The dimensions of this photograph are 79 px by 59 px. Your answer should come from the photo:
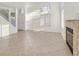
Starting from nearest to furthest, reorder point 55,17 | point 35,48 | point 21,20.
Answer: point 35,48 → point 55,17 → point 21,20

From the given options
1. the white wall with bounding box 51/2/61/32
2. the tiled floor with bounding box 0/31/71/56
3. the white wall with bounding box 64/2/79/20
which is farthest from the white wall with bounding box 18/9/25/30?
the tiled floor with bounding box 0/31/71/56

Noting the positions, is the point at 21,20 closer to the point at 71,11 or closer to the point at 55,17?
the point at 55,17

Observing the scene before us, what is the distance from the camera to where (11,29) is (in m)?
7.74

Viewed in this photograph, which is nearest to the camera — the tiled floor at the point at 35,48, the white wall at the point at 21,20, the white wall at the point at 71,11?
the tiled floor at the point at 35,48

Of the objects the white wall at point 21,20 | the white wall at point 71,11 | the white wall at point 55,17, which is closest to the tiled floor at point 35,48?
the white wall at point 71,11

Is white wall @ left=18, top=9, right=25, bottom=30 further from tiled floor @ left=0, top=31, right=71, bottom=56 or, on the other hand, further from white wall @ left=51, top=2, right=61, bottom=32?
tiled floor @ left=0, top=31, right=71, bottom=56

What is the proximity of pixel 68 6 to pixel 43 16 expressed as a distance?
267cm

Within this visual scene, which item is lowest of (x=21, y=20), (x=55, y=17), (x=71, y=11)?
(x=21, y=20)

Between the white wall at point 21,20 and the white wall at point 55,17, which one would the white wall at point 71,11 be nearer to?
the white wall at point 55,17

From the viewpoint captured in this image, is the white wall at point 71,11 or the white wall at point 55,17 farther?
the white wall at point 55,17

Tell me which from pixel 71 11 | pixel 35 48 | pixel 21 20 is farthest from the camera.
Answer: pixel 21 20

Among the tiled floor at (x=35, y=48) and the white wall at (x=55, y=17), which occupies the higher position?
the white wall at (x=55, y=17)

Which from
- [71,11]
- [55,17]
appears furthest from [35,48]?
[55,17]

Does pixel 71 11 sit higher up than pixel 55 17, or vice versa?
pixel 71 11
